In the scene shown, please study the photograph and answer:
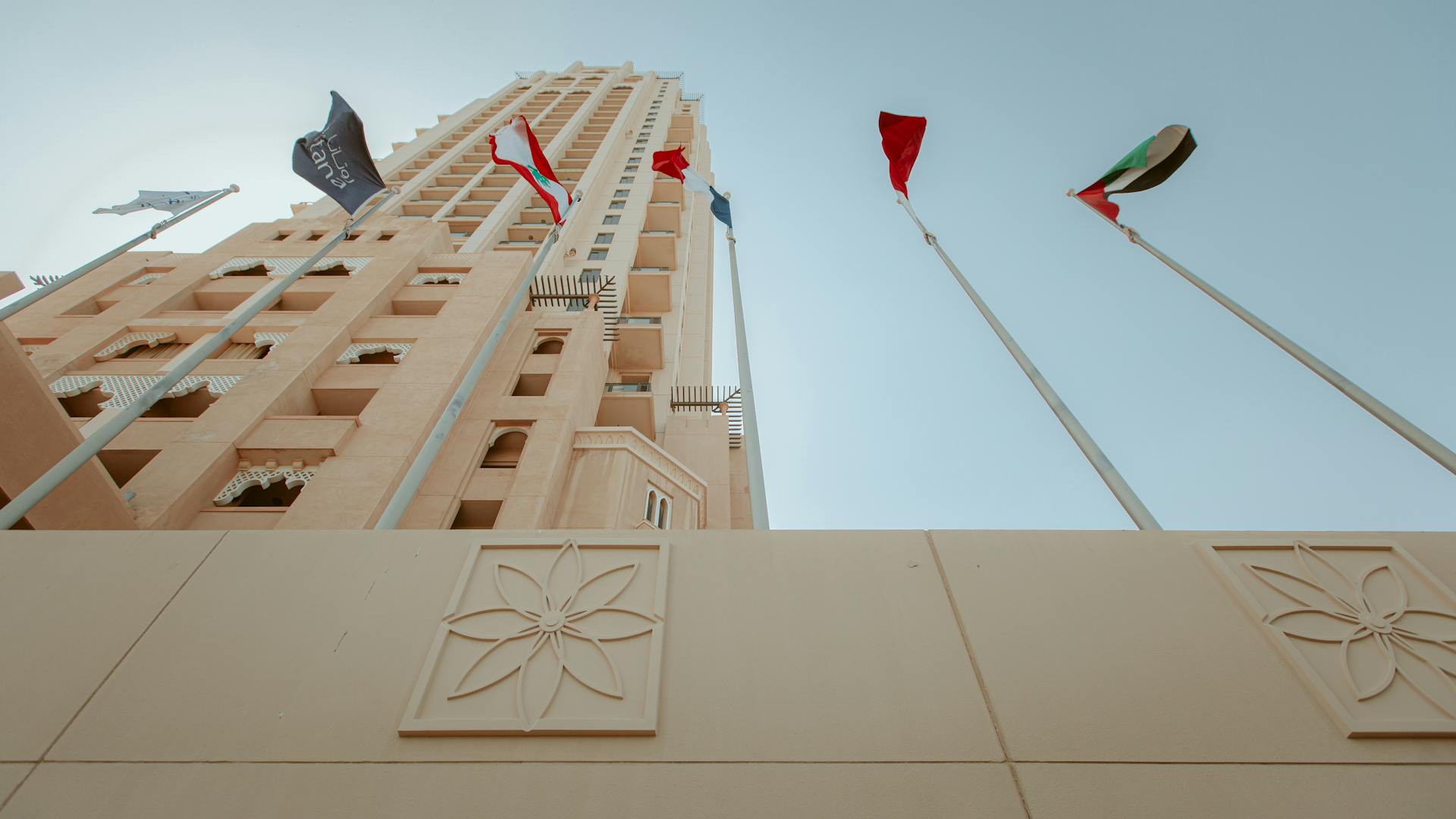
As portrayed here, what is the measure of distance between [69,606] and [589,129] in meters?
55.0

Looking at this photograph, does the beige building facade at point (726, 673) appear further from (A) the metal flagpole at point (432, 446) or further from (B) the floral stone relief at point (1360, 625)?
(A) the metal flagpole at point (432, 446)

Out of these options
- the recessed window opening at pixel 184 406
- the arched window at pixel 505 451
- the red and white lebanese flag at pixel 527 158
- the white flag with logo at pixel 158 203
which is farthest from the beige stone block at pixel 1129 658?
the recessed window opening at pixel 184 406

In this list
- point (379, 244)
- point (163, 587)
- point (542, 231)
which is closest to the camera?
point (163, 587)

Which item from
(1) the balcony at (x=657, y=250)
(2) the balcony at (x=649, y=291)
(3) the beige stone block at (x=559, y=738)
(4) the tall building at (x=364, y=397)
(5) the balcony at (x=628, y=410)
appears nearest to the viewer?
(3) the beige stone block at (x=559, y=738)

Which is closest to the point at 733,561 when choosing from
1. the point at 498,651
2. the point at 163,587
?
the point at 498,651

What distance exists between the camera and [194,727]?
401 centimetres

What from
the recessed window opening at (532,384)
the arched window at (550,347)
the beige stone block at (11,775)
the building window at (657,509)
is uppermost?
the arched window at (550,347)

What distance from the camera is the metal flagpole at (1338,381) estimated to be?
646 centimetres

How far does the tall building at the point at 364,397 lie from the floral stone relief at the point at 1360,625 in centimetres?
1008

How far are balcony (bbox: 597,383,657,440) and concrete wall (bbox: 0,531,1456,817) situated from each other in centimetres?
1701

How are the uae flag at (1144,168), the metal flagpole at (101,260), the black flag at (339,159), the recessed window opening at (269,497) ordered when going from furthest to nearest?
the recessed window opening at (269,497) < the black flag at (339,159) < the uae flag at (1144,168) < the metal flagpole at (101,260)

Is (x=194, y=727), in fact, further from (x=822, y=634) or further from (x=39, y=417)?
(x=39, y=417)

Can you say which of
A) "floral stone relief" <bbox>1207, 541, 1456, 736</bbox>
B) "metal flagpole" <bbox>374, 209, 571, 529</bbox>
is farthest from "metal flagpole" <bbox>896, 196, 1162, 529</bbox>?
"metal flagpole" <bbox>374, 209, 571, 529</bbox>

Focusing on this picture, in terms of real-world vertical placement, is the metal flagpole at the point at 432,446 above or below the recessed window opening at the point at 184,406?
below
